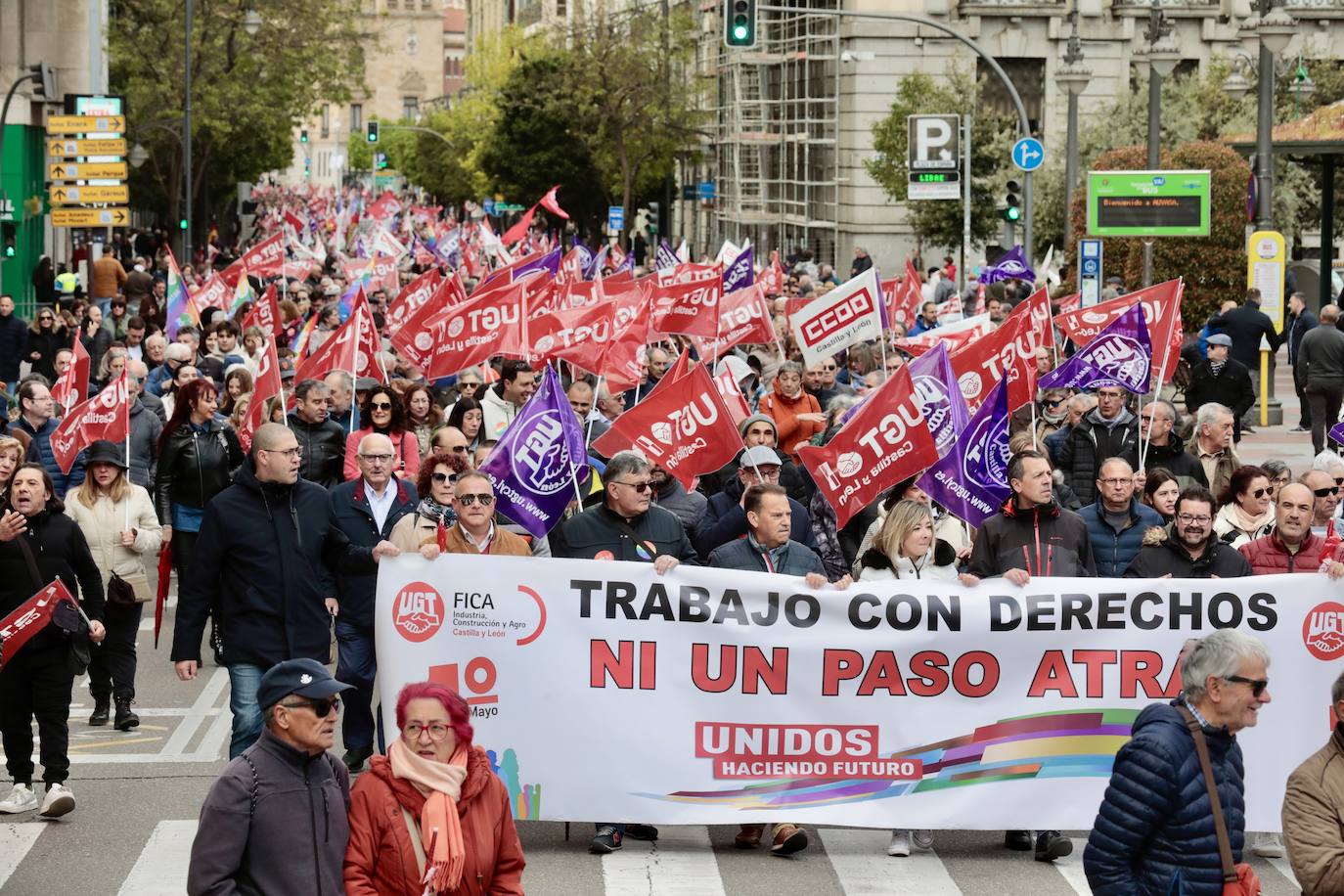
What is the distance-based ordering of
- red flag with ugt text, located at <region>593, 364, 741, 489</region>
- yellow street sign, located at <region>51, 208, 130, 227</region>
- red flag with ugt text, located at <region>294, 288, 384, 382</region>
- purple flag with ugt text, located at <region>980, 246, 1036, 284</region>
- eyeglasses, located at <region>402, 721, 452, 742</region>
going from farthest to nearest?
yellow street sign, located at <region>51, 208, 130, 227</region>
purple flag with ugt text, located at <region>980, 246, 1036, 284</region>
red flag with ugt text, located at <region>294, 288, 384, 382</region>
red flag with ugt text, located at <region>593, 364, 741, 489</region>
eyeglasses, located at <region>402, 721, 452, 742</region>

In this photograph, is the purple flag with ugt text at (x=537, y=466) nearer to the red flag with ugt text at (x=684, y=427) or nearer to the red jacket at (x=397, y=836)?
the red flag with ugt text at (x=684, y=427)

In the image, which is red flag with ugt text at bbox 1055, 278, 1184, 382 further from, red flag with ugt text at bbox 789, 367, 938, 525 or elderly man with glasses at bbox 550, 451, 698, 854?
elderly man with glasses at bbox 550, 451, 698, 854

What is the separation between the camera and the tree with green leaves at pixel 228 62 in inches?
2359

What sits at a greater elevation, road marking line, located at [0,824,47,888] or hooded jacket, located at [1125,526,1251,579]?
hooded jacket, located at [1125,526,1251,579]

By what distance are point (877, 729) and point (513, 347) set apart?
8.86m

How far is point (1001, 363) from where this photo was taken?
1541 centimetres

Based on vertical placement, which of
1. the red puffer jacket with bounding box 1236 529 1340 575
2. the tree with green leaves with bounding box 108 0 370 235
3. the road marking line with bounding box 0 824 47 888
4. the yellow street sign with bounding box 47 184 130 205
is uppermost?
the tree with green leaves with bounding box 108 0 370 235

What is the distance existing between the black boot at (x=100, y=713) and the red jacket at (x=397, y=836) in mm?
6367

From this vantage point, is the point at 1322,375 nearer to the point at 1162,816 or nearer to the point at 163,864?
the point at 163,864

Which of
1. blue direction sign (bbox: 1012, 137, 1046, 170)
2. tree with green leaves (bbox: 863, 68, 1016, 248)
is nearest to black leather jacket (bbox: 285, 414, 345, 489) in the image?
blue direction sign (bbox: 1012, 137, 1046, 170)

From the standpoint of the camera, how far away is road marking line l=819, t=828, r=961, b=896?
8.98 m

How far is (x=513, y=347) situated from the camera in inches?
695

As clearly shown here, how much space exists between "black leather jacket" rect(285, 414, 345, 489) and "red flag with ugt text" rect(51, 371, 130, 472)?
44.8 inches

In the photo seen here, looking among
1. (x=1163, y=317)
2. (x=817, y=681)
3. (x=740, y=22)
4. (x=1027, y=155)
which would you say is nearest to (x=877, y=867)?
(x=817, y=681)
